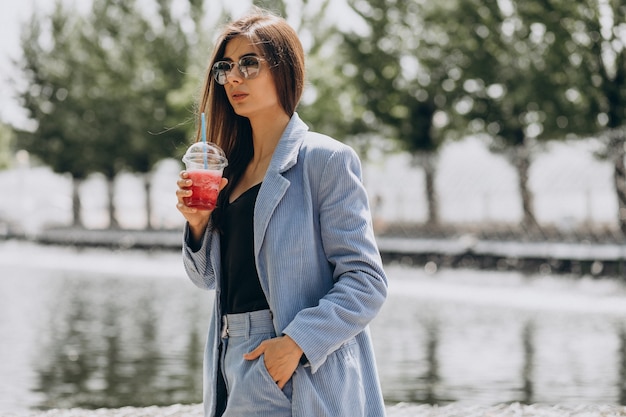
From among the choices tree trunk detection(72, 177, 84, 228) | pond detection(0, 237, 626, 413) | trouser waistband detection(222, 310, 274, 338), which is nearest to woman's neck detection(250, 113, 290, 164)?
trouser waistband detection(222, 310, 274, 338)

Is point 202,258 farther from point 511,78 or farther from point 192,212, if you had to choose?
point 511,78

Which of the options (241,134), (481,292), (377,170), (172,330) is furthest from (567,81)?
(241,134)

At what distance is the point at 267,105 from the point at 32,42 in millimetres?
47464

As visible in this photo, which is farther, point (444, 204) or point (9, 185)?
point (9, 185)

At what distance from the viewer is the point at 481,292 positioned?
18609 millimetres

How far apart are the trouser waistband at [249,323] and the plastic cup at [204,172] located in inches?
11.7

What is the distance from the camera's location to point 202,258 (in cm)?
284

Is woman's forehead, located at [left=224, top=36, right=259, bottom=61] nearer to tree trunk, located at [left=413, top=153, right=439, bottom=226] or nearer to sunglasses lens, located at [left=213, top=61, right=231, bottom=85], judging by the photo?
sunglasses lens, located at [left=213, top=61, right=231, bottom=85]

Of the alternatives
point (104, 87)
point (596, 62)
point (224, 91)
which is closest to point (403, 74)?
point (596, 62)

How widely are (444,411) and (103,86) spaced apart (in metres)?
40.2

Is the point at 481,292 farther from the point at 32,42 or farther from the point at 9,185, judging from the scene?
the point at 9,185

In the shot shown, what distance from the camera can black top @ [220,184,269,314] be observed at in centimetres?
263

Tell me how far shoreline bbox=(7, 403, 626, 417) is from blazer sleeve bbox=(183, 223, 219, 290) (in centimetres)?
415

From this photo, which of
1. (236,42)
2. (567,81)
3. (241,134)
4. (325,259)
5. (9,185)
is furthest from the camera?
(9,185)
